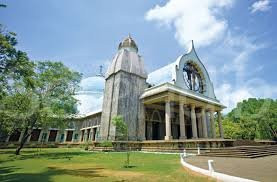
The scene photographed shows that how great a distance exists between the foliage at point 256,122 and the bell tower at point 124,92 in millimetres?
26026

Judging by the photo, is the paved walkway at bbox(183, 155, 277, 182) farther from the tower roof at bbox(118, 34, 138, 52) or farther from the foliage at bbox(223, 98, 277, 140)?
the foliage at bbox(223, 98, 277, 140)

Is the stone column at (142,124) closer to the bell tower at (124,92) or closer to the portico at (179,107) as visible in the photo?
the bell tower at (124,92)

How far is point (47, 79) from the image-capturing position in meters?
19.3

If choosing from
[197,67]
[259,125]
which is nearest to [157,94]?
[197,67]

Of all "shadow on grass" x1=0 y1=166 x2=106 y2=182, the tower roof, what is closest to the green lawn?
"shadow on grass" x1=0 y1=166 x2=106 y2=182

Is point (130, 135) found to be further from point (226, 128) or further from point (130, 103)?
point (226, 128)

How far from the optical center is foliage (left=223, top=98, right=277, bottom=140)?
3762cm

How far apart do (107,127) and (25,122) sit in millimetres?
9813

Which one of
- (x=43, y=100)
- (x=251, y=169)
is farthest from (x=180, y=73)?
(x=251, y=169)

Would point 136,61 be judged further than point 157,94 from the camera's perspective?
Yes

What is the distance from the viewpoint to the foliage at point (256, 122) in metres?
37.6

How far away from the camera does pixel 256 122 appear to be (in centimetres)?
3866

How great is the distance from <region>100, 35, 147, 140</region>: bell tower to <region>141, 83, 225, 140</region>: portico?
1.98 m

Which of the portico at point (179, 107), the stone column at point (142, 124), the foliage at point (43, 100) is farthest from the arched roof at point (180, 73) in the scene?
the foliage at point (43, 100)
